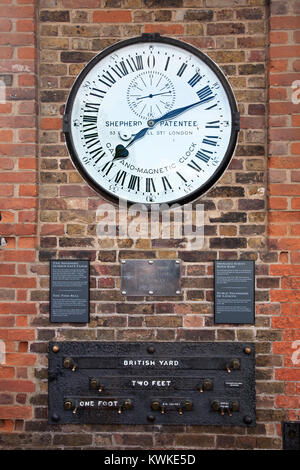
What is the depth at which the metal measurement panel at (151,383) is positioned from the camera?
9.02 ft

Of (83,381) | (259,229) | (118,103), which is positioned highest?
(118,103)

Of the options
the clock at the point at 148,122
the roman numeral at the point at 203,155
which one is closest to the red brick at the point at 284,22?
the clock at the point at 148,122

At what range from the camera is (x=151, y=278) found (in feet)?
9.16

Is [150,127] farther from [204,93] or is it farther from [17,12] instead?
[17,12]

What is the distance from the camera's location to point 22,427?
9.20 ft

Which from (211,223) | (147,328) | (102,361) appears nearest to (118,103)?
(211,223)

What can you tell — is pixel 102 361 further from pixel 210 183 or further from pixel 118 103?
pixel 118 103

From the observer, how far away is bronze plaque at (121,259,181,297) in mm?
2787

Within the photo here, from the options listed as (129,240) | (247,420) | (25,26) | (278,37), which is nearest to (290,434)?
(247,420)

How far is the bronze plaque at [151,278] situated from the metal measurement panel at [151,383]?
12.0 inches

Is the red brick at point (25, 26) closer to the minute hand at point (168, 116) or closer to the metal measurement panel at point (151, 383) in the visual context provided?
the minute hand at point (168, 116)

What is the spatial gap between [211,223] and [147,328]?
72cm
